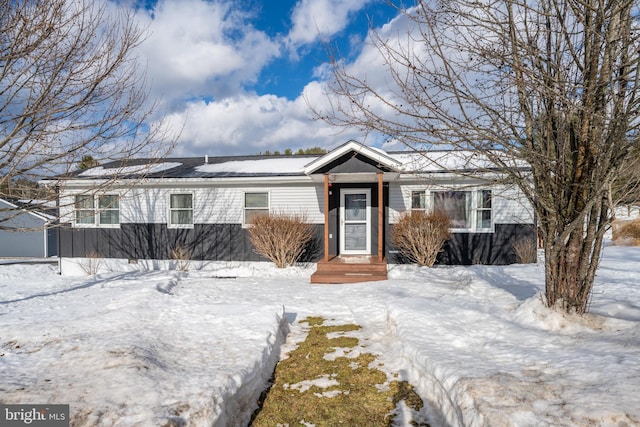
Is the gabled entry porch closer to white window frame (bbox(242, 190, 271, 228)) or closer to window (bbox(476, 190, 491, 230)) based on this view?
white window frame (bbox(242, 190, 271, 228))

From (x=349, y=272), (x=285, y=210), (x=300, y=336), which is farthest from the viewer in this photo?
(x=285, y=210)

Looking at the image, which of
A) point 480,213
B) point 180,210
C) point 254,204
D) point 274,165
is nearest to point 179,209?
point 180,210

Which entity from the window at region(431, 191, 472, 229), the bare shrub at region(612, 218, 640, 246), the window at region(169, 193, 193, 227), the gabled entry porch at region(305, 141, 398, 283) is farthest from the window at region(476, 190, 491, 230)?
the bare shrub at region(612, 218, 640, 246)

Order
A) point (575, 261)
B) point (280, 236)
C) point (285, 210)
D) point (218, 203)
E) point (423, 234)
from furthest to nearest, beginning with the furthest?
point (218, 203)
point (285, 210)
point (280, 236)
point (423, 234)
point (575, 261)

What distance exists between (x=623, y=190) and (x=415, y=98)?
2.61 meters

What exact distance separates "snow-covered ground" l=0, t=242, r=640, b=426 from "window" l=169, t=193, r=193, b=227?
4.57 meters

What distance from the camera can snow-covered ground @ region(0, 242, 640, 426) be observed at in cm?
259

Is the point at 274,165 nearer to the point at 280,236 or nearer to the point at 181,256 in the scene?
the point at 280,236

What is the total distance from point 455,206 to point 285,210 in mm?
5316

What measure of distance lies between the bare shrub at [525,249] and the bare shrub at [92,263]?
13.2 m

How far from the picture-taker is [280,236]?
10.3 meters

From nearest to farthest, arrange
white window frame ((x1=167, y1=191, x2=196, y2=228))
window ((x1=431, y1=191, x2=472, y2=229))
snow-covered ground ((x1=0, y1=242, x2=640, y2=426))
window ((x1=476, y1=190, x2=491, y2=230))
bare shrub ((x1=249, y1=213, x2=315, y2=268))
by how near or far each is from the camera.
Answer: snow-covered ground ((x1=0, y1=242, x2=640, y2=426)) < bare shrub ((x1=249, y1=213, x2=315, y2=268)) < window ((x1=476, y1=190, x2=491, y2=230)) < window ((x1=431, y1=191, x2=472, y2=229)) < white window frame ((x1=167, y1=191, x2=196, y2=228))

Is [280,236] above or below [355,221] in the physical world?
below

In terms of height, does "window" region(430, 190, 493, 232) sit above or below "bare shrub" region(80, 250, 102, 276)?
above
